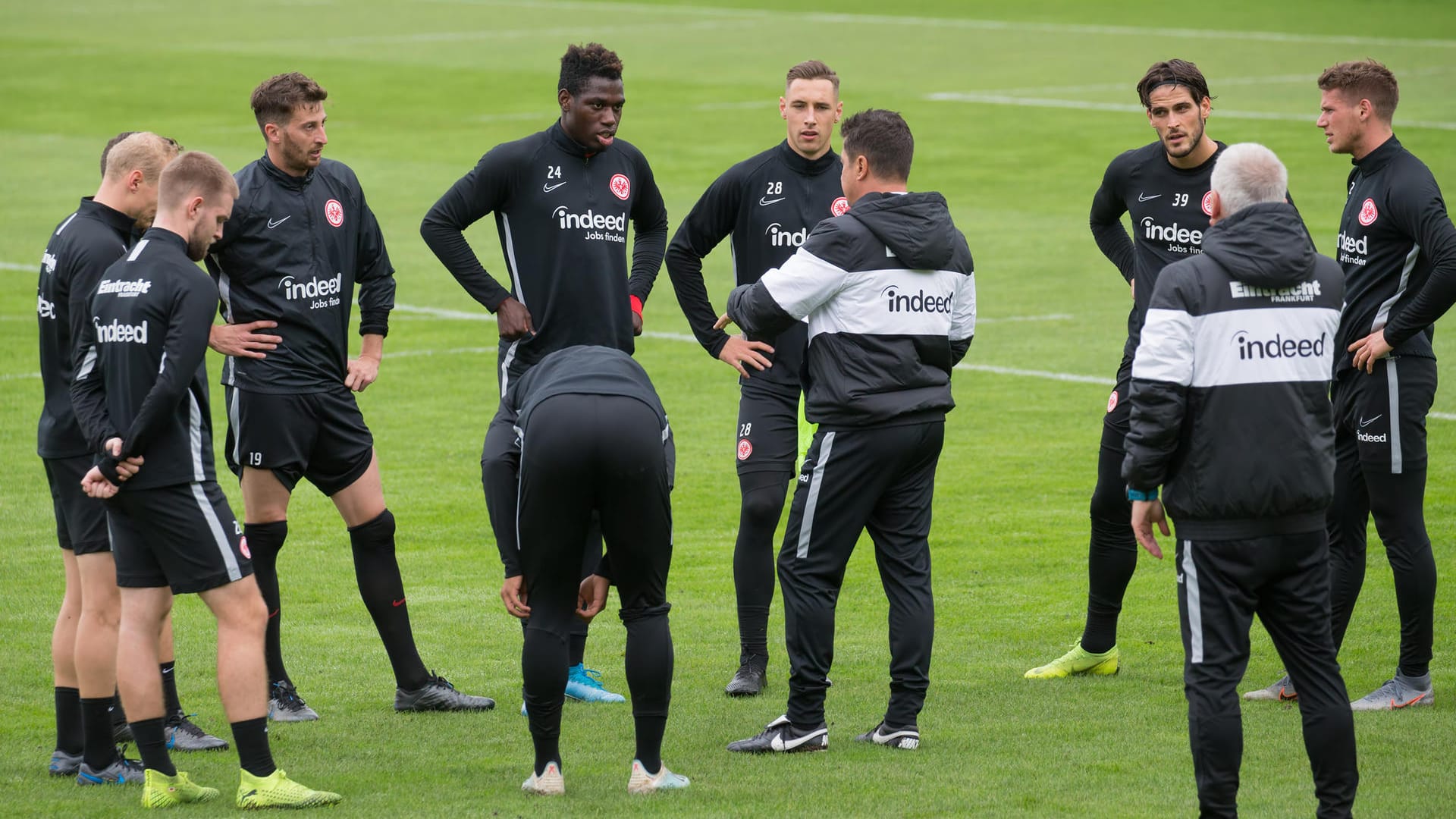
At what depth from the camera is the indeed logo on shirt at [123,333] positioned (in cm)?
600

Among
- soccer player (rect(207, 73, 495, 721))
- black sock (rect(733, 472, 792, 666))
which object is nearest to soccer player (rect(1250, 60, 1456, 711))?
black sock (rect(733, 472, 792, 666))

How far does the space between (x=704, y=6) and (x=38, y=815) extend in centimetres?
5212

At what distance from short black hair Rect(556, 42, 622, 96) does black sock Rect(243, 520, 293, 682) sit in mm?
2079

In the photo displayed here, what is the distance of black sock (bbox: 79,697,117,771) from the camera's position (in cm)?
647

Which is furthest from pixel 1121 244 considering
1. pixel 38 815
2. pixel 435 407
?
pixel 435 407

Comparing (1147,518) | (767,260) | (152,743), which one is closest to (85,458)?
(152,743)

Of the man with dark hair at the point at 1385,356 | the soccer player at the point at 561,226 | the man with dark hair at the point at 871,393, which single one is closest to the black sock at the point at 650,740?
the man with dark hair at the point at 871,393

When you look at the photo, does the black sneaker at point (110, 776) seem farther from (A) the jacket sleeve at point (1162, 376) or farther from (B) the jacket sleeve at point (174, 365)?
(A) the jacket sleeve at point (1162, 376)

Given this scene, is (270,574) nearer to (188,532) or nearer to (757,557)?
(188,532)

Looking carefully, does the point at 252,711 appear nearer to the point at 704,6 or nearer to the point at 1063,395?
the point at 1063,395

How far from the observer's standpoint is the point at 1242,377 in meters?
5.57

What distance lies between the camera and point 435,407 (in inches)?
555

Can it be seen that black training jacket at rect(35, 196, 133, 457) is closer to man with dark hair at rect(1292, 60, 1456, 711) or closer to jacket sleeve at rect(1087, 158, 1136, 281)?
jacket sleeve at rect(1087, 158, 1136, 281)

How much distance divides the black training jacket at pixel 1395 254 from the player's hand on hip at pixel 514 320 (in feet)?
10.6
